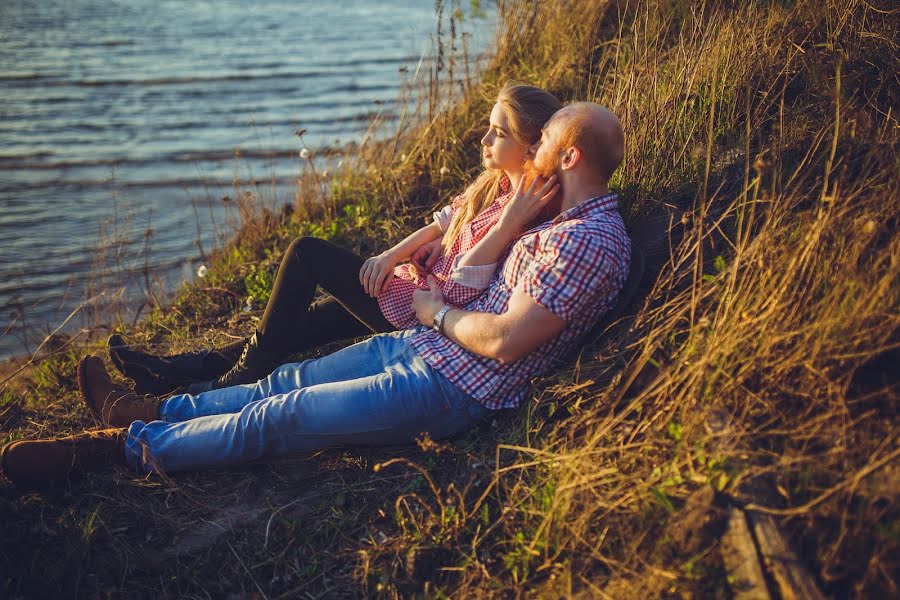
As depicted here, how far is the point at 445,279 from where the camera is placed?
3.35 metres

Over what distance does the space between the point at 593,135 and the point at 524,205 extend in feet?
1.38

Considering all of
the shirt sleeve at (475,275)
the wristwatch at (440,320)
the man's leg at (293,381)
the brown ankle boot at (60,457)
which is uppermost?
the shirt sleeve at (475,275)

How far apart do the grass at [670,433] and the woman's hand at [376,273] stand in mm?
819

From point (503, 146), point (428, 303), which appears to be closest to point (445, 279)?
point (428, 303)

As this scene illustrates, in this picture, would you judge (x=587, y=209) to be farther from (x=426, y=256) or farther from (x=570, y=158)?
(x=426, y=256)

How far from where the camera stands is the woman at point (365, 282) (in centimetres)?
321

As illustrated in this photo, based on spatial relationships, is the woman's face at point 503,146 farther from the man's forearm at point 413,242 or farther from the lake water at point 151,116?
the lake water at point 151,116

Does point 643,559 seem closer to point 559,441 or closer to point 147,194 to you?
point 559,441

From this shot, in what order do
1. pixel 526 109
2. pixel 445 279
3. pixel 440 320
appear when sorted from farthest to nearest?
1. pixel 445 279
2. pixel 526 109
3. pixel 440 320

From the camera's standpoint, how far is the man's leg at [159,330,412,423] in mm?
3189

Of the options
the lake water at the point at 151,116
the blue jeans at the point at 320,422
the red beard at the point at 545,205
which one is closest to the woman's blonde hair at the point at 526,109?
the red beard at the point at 545,205

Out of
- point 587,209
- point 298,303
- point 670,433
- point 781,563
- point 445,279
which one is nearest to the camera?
point 781,563

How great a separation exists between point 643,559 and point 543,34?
15.1 feet

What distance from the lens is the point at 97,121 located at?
984cm
